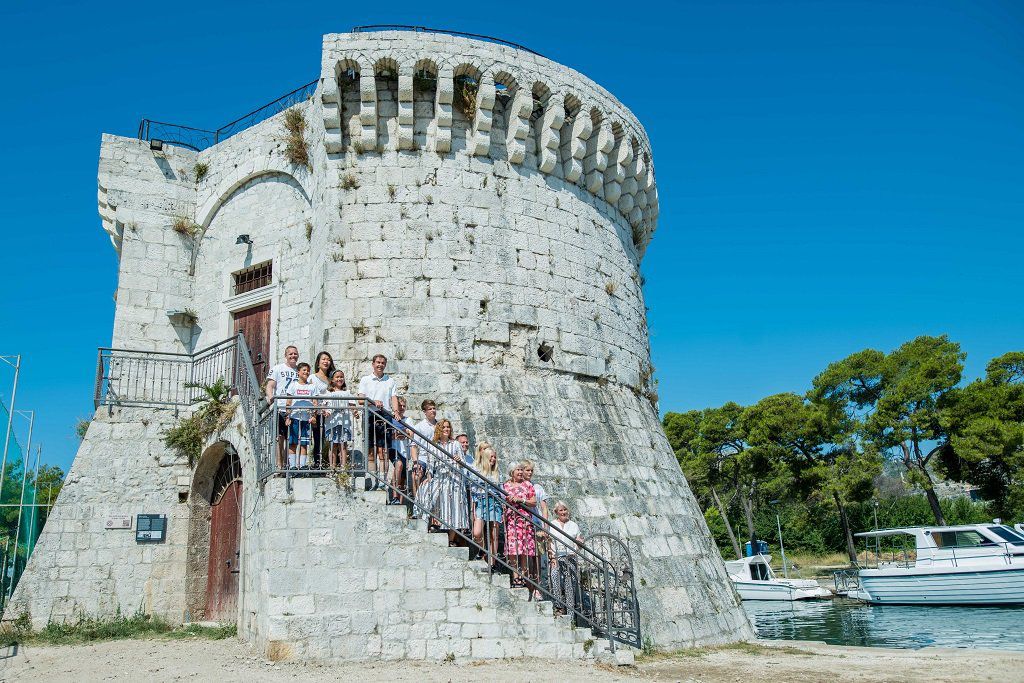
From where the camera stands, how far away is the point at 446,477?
26.8 ft

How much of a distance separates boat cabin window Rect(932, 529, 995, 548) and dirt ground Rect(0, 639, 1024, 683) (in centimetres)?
1240

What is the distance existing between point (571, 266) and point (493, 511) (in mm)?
5169

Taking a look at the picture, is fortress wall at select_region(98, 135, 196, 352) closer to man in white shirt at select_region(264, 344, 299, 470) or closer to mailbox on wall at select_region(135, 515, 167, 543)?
mailbox on wall at select_region(135, 515, 167, 543)

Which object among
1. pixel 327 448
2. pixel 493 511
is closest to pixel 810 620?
pixel 493 511

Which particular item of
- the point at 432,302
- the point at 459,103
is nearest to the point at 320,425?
the point at 432,302

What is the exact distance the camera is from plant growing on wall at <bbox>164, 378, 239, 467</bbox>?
11.2 metres

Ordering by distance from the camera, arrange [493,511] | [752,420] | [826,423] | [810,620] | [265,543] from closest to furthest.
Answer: [265,543] < [493,511] < [810,620] < [826,423] < [752,420]

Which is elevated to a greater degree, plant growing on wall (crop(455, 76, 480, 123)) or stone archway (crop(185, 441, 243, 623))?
plant growing on wall (crop(455, 76, 480, 123))

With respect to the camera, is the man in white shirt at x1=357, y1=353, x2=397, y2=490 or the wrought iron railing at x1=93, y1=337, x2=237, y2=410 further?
the wrought iron railing at x1=93, y1=337, x2=237, y2=410

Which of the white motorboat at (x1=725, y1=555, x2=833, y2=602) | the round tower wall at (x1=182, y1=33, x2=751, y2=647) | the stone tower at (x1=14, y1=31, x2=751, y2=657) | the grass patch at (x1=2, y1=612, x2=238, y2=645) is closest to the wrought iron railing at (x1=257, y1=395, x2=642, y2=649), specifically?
the stone tower at (x1=14, y1=31, x2=751, y2=657)

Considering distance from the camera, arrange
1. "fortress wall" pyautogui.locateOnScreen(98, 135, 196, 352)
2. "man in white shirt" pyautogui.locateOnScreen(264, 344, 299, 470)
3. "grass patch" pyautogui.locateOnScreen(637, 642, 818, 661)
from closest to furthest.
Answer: "man in white shirt" pyautogui.locateOnScreen(264, 344, 299, 470)
"grass patch" pyautogui.locateOnScreen(637, 642, 818, 661)
"fortress wall" pyautogui.locateOnScreen(98, 135, 196, 352)

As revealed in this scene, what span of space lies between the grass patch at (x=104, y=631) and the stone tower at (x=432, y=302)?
29 centimetres

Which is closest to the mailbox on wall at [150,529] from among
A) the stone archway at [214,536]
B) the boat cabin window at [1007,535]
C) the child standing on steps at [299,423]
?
the stone archway at [214,536]

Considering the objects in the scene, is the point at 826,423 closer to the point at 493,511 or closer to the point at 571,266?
the point at 571,266
